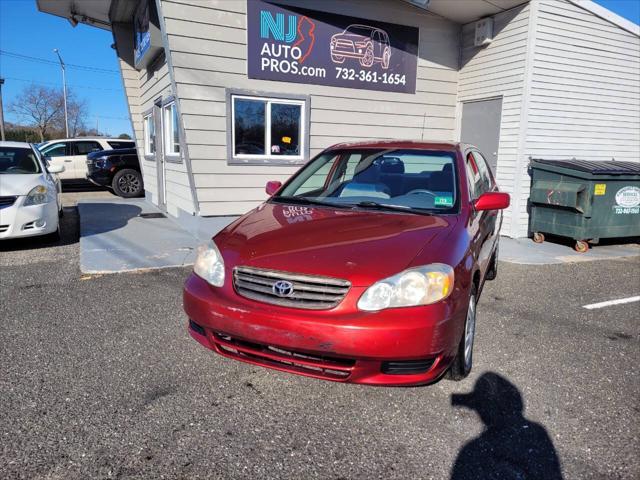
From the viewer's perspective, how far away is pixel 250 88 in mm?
7555

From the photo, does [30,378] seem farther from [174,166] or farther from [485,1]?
A: [485,1]

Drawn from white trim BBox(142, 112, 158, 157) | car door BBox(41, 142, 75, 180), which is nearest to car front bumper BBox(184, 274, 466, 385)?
white trim BBox(142, 112, 158, 157)

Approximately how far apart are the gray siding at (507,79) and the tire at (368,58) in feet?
6.92

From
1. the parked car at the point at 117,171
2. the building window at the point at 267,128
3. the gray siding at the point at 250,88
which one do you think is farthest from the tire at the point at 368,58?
the parked car at the point at 117,171

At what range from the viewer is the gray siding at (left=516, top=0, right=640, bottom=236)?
794 centimetres

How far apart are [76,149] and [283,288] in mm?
15135

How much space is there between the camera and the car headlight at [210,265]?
112 inches

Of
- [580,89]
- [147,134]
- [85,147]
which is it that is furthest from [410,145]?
[85,147]

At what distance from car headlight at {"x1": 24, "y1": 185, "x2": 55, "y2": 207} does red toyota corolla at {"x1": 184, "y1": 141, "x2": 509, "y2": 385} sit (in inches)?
182

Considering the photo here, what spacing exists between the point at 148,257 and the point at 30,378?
11.0 ft

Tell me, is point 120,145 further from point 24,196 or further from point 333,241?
point 333,241

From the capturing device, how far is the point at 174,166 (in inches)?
340

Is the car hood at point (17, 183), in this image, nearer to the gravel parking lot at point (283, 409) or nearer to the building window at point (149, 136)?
the gravel parking lot at point (283, 409)

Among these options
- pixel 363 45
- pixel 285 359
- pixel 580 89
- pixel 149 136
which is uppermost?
pixel 363 45
